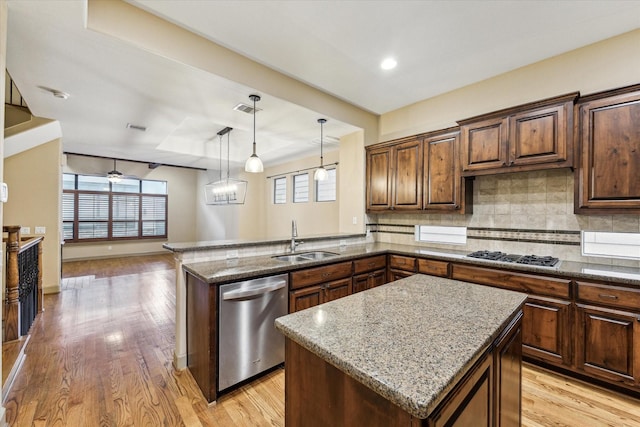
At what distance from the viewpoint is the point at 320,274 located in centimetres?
275

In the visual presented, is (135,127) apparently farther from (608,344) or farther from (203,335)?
(608,344)

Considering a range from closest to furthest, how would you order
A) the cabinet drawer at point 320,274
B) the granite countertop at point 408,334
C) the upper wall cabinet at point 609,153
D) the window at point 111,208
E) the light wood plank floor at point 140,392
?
the granite countertop at point 408,334 < the light wood plank floor at point 140,392 < the upper wall cabinet at point 609,153 < the cabinet drawer at point 320,274 < the window at point 111,208

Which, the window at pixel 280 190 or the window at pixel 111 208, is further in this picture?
the window at pixel 111 208

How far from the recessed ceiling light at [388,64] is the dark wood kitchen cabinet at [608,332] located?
2557mm

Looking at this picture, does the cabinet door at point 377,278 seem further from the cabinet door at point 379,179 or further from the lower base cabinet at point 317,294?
the cabinet door at point 379,179

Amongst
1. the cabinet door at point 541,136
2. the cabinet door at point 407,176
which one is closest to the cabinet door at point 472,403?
the cabinet door at point 541,136

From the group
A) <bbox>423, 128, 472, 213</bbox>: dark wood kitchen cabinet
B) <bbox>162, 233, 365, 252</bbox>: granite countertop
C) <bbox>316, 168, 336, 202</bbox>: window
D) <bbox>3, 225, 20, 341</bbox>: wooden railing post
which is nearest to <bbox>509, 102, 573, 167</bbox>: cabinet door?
<bbox>423, 128, 472, 213</bbox>: dark wood kitchen cabinet

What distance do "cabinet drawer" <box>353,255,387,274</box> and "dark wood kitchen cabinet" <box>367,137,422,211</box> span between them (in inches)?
31.1

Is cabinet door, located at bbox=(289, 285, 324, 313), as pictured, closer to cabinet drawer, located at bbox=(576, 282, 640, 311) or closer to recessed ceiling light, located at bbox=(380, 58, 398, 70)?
cabinet drawer, located at bbox=(576, 282, 640, 311)

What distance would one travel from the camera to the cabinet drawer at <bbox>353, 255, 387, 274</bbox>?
10.3 ft

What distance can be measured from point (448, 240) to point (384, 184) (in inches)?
44.8

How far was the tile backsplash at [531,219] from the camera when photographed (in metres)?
2.62

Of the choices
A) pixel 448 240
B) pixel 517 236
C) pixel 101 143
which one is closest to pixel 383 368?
pixel 517 236

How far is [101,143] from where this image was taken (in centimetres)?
529
